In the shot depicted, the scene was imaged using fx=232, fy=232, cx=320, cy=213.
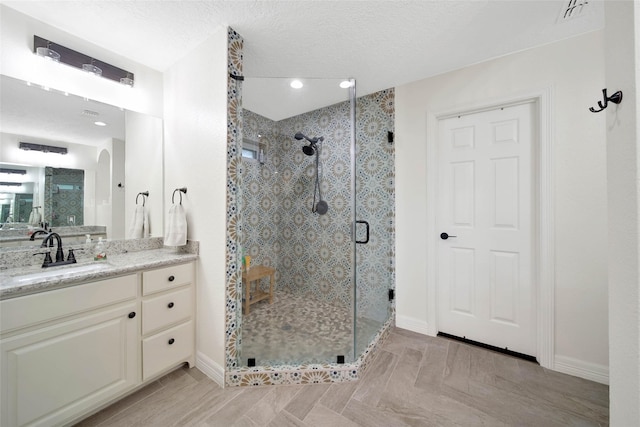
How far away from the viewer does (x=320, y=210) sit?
95.1 inches

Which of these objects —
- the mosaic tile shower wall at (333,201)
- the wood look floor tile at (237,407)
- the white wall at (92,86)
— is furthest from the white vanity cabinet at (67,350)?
the mosaic tile shower wall at (333,201)

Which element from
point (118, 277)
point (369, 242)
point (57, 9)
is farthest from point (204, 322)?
point (57, 9)

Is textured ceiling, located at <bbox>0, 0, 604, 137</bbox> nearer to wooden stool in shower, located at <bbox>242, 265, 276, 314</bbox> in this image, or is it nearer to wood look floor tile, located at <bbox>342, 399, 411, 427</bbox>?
wooden stool in shower, located at <bbox>242, 265, 276, 314</bbox>

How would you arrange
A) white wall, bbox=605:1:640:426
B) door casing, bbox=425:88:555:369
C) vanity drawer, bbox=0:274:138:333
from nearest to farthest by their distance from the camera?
white wall, bbox=605:1:640:426 < vanity drawer, bbox=0:274:138:333 < door casing, bbox=425:88:555:369

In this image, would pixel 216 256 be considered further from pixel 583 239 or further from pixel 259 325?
pixel 583 239

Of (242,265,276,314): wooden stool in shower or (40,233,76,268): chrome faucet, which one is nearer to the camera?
(40,233,76,268): chrome faucet

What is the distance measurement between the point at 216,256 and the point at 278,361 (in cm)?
88

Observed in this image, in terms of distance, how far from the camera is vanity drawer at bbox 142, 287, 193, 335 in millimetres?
1495

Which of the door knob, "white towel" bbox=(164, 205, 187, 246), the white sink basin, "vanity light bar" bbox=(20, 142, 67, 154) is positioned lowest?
the white sink basin

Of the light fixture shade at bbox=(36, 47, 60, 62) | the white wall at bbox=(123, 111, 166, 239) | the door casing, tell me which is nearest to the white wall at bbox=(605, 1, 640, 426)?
the door casing

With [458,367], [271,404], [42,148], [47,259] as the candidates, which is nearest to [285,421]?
[271,404]

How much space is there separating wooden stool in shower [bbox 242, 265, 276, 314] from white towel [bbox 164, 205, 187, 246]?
0.56 metres

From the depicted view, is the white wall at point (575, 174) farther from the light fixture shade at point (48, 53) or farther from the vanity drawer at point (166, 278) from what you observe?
the light fixture shade at point (48, 53)

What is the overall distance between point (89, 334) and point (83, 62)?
1.85 meters
